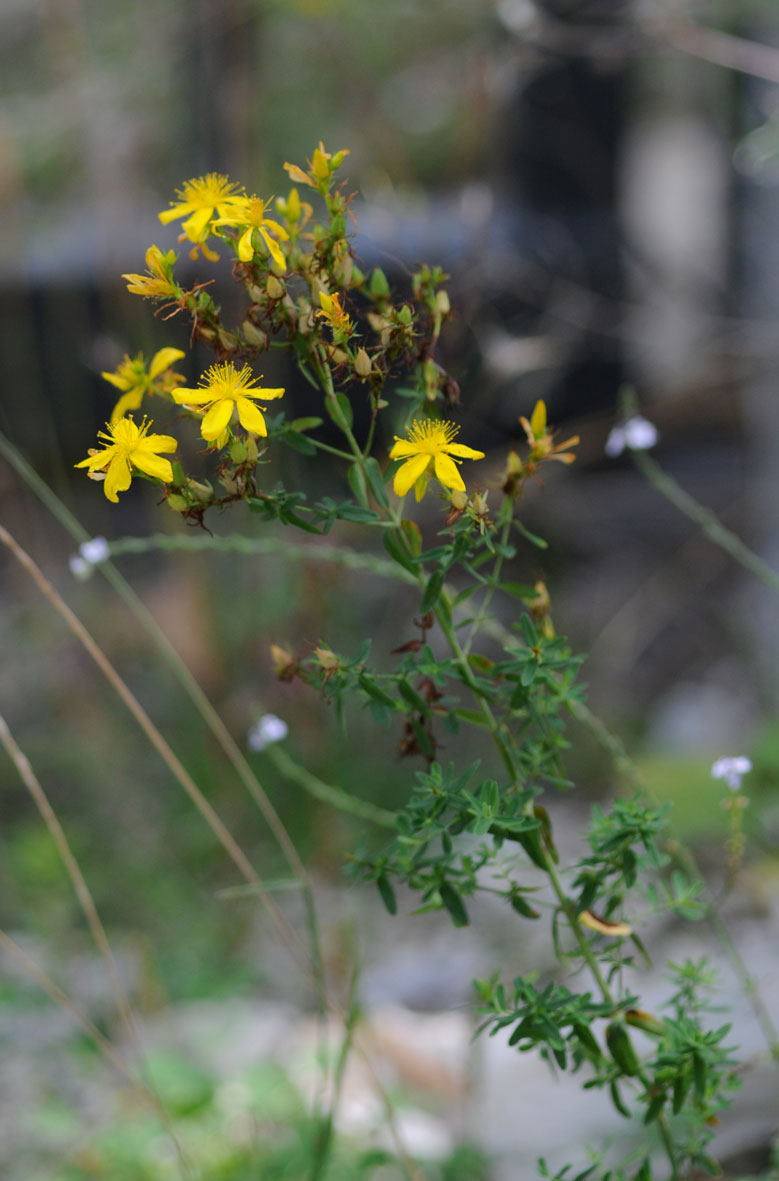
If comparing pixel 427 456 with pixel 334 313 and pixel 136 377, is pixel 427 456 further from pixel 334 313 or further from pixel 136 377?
A: pixel 136 377

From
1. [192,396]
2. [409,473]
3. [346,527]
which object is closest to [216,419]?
[192,396]

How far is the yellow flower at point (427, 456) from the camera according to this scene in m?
0.65

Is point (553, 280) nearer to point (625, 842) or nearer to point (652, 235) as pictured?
point (652, 235)

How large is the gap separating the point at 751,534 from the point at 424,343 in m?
2.64

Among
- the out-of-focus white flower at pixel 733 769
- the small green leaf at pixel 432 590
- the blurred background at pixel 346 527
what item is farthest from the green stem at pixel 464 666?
the blurred background at pixel 346 527

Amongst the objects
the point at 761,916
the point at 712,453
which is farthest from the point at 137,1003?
the point at 712,453

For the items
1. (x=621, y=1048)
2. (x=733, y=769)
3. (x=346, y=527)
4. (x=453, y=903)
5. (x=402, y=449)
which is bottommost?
(x=621, y=1048)

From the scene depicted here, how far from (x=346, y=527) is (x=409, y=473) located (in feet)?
6.05

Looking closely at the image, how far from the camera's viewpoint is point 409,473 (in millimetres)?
662

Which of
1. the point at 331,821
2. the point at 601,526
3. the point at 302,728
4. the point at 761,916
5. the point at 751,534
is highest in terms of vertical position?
the point at 601,526

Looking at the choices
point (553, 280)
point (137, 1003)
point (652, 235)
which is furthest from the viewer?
point (652, 235)

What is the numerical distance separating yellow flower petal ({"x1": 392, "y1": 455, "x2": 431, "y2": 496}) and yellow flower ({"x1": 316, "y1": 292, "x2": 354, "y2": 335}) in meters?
0.09

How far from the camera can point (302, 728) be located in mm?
2355

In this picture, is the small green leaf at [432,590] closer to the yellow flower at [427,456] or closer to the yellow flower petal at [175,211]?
the yellow flower at [427,456]
